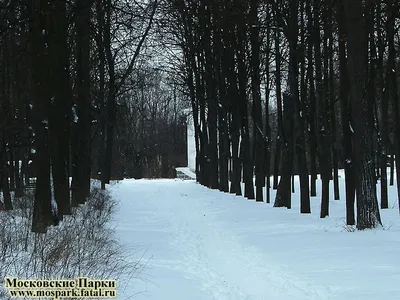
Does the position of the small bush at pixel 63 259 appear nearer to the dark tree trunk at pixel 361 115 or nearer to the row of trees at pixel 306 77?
the dark tree trunk at pixel 361 115

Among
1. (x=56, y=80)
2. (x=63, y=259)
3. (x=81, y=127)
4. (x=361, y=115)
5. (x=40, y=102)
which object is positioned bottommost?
(x=63, y=259)

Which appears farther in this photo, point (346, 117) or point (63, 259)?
point (346, 117)

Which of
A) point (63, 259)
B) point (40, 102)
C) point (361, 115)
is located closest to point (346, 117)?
point (361, 115)

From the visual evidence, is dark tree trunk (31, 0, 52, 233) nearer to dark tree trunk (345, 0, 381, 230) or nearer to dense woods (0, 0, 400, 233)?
dense woods (0, 0, 400, 233)

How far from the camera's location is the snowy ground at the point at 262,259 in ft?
22.0

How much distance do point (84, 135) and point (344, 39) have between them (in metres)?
11.0

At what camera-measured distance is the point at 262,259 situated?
932 cm

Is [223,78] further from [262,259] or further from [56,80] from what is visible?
[262,259]

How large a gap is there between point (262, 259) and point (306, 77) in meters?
12.4

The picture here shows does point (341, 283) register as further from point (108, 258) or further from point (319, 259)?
point (108, 258)

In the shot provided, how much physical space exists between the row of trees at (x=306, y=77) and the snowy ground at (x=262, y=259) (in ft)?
5.62

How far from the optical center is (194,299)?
20.9 feet

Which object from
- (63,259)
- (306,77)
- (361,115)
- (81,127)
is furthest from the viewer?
(306,77)

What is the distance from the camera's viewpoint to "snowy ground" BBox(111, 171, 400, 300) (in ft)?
22.0
